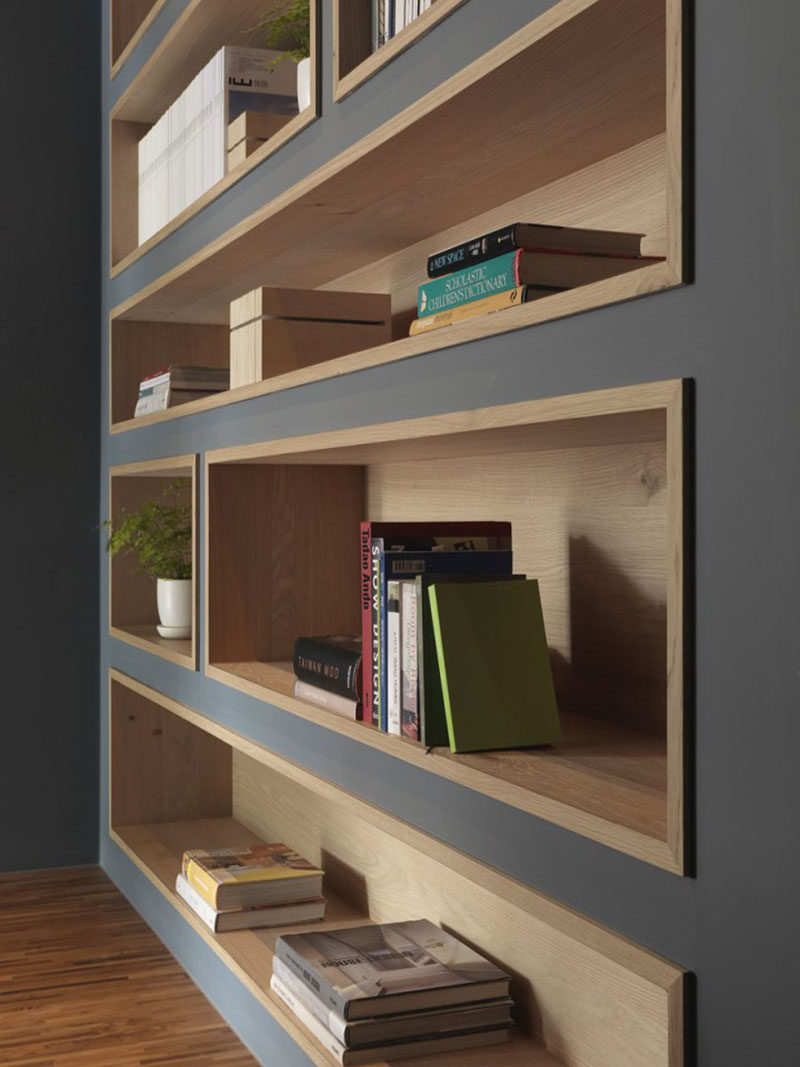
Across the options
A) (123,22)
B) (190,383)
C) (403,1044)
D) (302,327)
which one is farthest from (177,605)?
(123,22)

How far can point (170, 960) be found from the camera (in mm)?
2719

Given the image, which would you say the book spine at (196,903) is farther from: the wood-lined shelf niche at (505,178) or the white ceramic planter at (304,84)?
the white ceramic planter at (304,84)

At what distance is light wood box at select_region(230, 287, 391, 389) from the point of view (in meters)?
2.06

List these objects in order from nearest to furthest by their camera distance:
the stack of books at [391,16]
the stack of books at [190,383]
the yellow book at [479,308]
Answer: the yellow book at [479,308] < the stack of books at [391,16] < the stack of books at [190,383]

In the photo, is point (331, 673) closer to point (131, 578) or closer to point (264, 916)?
point (264, 916)

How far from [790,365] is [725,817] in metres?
0.34

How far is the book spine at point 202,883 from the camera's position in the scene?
2.38m

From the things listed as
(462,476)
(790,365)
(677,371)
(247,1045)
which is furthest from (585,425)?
(247,1045)

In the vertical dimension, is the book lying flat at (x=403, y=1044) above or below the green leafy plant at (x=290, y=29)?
below

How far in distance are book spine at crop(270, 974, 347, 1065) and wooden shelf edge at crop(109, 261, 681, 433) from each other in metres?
0.92

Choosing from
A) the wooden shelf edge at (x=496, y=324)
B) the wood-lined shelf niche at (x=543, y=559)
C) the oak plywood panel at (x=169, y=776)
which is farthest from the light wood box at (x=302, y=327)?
the oak plywood panel at (x=169, y=776)

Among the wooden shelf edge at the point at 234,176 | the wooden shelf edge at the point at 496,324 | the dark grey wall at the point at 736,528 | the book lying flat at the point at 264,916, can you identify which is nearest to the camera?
the dark grey wall at the point at 736,528

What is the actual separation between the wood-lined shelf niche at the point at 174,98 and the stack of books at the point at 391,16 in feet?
0.40

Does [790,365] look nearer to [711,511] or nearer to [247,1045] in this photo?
[711,511]
